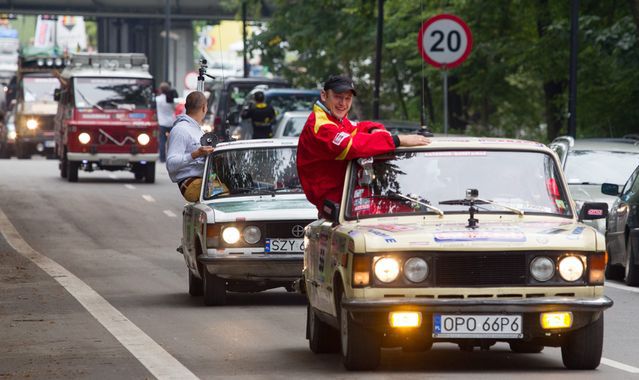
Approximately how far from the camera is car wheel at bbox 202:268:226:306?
16.2 m

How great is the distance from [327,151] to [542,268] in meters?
1.77

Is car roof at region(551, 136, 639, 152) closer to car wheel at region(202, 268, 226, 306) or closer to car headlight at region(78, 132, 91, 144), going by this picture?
car wheel at region(202, 268, 226, 306)

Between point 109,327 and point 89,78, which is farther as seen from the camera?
point 89,78

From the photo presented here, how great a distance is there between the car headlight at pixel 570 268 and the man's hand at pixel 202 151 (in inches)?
234

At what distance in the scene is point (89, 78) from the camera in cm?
3909

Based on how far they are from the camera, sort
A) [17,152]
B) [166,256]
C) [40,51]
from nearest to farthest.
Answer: [166,256] < [17,152] < [40,51]

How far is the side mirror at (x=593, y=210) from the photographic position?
1230 centimetres

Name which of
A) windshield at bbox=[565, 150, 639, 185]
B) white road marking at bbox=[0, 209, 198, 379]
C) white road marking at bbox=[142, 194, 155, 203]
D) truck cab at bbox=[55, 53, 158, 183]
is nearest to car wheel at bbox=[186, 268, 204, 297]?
white road marking at bbox=[0, 209, 198, 379]

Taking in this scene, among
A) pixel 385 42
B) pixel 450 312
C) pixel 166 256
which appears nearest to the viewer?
pixel 450 312

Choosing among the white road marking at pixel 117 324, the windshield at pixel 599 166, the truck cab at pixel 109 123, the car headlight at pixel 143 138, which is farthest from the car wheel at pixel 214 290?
the car headlight at pixel 143 138

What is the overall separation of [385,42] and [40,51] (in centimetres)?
2382

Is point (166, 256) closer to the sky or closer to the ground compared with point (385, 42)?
closer to the ground

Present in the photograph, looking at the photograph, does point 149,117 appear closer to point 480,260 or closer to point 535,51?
point 535,51

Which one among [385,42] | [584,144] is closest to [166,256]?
[584,144]
